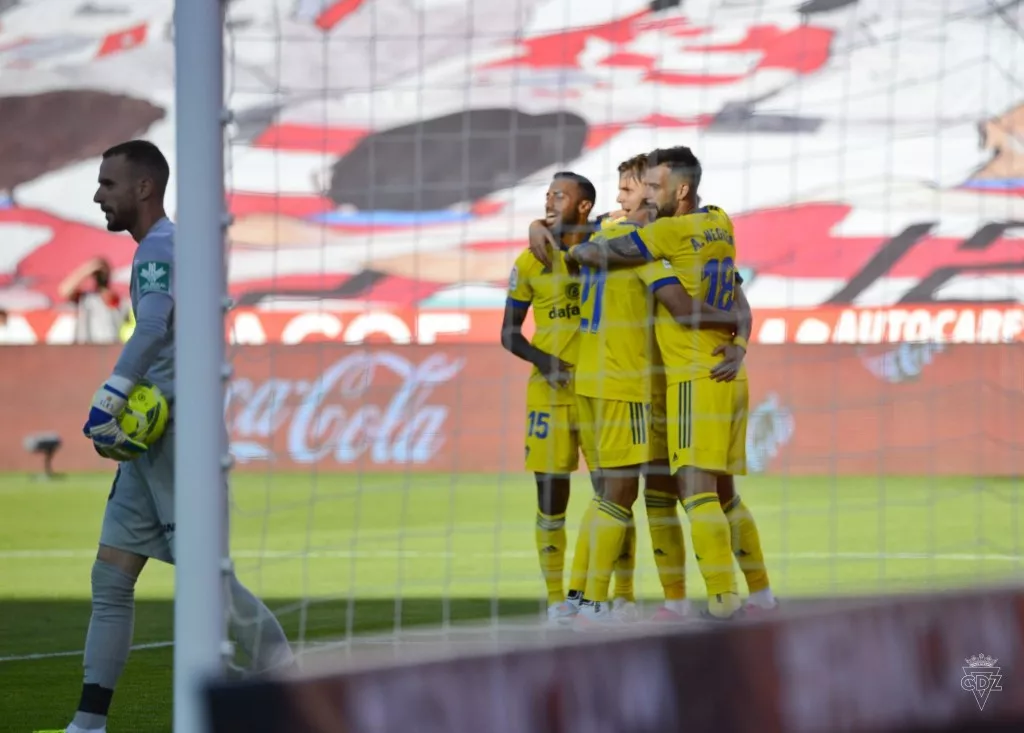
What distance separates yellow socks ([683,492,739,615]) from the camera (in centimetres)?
547

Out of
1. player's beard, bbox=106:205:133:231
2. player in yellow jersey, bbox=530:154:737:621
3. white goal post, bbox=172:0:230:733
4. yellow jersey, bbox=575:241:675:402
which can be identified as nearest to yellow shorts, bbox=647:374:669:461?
player in yellow jersey, bbox=530:154:737:621

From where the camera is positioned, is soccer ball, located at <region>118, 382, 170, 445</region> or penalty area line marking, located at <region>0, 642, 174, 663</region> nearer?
soccer ball, located at <region>118, 382, 170, 445</region>

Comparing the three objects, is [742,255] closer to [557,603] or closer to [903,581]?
[903,581]

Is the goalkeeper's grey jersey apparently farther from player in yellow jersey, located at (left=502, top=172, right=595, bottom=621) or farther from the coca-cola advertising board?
the coca-cola advertising board

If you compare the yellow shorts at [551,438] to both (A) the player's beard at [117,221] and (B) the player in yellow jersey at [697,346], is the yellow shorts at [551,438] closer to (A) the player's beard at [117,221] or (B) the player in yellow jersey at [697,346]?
(B) the player in yellow jersey at [697,346]

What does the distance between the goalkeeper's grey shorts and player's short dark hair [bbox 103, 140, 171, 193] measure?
0.77 metres

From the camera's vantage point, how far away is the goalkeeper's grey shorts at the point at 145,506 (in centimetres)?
436

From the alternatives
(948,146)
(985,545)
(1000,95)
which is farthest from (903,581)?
(948,146)

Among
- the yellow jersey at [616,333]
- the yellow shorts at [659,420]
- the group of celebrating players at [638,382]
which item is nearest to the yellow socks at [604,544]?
the group of celebrating players at [638,382]

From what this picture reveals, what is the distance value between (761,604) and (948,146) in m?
14.2

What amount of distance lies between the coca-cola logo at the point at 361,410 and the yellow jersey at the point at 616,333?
313 inches

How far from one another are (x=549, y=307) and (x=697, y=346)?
40.6 inches

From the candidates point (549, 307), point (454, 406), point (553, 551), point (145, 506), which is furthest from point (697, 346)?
point (454, 406)

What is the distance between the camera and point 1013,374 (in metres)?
12.0
